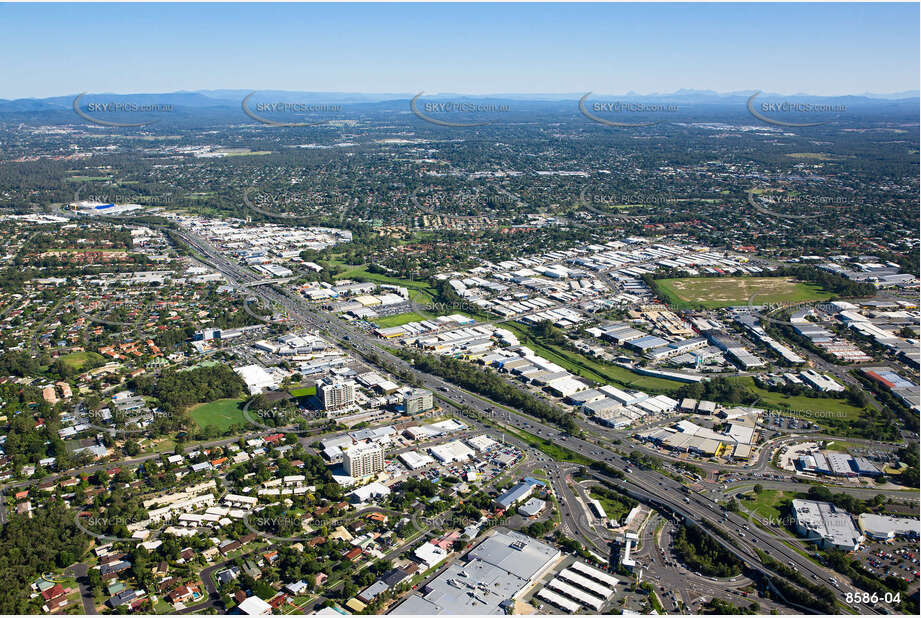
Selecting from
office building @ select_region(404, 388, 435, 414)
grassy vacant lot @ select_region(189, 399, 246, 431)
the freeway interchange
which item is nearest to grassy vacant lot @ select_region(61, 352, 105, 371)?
Result: grassy vacant lot @ select_region(189, 399, 246, 431)

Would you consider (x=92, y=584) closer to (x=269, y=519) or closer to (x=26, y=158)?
(x=269, y=519)

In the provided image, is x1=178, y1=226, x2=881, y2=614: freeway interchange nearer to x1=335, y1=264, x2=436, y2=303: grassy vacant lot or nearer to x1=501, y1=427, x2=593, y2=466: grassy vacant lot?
x1=501, y1=427, x2=593, y2=466: grassy vacant lot

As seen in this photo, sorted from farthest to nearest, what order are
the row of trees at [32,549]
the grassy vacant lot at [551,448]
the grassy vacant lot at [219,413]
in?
the grassy vacant lot at [219,413] → the grassy vacant lot at [551,448] → the row of trees at [32,549]

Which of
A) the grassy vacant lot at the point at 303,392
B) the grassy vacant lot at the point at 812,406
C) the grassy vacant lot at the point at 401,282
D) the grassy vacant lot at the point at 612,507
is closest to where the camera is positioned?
the grassy vacant lot at the point at 612,507

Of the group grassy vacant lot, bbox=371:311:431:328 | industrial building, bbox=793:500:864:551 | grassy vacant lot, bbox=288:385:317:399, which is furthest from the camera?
grassy vacant lot, bbox=371:311:431:328

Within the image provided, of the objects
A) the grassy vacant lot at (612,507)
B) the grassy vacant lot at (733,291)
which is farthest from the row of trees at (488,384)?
the grassy vacant lot at (733,291)

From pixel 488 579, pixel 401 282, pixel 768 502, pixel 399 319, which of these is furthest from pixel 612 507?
pixel 401 282

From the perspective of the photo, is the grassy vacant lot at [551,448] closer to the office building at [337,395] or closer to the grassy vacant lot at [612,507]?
the grassy vacant lot at [612,507]
